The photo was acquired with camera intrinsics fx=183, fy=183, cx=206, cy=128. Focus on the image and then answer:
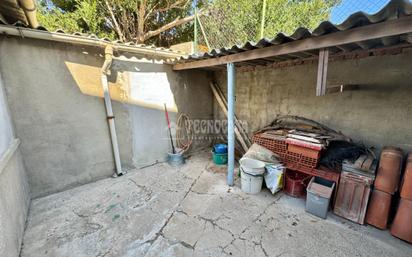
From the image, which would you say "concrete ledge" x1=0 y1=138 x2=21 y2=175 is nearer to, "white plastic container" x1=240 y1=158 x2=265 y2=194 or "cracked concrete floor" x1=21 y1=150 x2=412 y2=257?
"cracked concrete floor" x1=21 y1=150 x2=412 y2=257

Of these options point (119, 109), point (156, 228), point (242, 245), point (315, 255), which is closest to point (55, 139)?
point (119, 109)

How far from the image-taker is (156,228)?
2.37 metres

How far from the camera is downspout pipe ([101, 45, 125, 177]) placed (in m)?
3.21

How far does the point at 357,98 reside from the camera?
115 inches

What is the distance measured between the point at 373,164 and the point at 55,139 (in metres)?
4.78

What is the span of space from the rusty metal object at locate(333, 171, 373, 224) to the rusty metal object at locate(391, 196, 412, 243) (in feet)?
0.95

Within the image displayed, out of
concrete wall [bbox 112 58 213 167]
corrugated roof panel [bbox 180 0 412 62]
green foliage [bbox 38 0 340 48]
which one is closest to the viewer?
corrugated roof panel [bbox 180 0 412 62]

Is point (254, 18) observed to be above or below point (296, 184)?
above

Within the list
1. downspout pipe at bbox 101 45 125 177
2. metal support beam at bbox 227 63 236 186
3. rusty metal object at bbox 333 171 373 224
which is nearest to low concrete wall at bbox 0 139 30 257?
downspout pipe at bbox 101 45 125 177

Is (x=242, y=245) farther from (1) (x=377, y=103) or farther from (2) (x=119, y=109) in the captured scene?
(2) (x=119, y=109)

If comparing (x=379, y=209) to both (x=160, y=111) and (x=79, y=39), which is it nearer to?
(x=160, y=111)

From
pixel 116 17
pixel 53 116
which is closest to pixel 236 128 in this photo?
pixel 53 116

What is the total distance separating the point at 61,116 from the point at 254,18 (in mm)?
5496

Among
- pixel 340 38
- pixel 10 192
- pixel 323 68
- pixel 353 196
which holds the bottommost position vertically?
pixel 353 196
